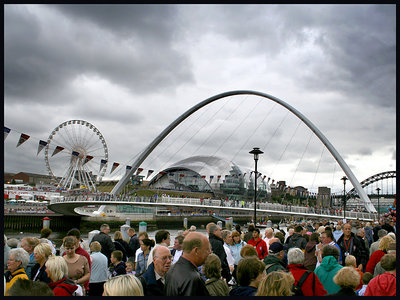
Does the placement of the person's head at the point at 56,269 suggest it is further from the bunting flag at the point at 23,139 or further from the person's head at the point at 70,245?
the bunting flag at the point at 23,139

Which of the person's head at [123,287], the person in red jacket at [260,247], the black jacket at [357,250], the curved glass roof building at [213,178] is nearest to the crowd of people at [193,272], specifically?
the person's head at [123,287]

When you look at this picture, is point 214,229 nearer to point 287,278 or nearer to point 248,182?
point 287,278

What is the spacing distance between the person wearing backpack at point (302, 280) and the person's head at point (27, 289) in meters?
2.78

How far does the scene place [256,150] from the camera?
711 inches

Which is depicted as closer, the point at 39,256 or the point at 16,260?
the point at 16,260

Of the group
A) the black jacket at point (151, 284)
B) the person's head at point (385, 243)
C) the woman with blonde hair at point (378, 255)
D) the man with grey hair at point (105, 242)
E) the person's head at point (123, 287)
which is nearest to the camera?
the person's head at point (123, 287)

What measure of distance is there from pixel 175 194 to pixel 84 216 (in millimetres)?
40828

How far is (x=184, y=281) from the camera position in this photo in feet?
11.2

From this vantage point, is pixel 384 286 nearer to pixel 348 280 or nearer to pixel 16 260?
pixel 348 280

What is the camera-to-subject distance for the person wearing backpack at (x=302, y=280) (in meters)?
4.35

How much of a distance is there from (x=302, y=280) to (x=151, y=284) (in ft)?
5.87

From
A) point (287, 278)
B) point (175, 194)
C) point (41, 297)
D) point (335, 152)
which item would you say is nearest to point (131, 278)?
point (41, 297)

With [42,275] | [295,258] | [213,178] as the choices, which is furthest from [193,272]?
[213,178]

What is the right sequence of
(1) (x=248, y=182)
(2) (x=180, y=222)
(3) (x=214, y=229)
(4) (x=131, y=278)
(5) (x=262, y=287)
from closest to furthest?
(4) (x=131, y=278)
(5) (x=262, y=287)
(3) (x=214, y=229)
(2) (x=180, y=222)
(1) (x=248, y=182)
